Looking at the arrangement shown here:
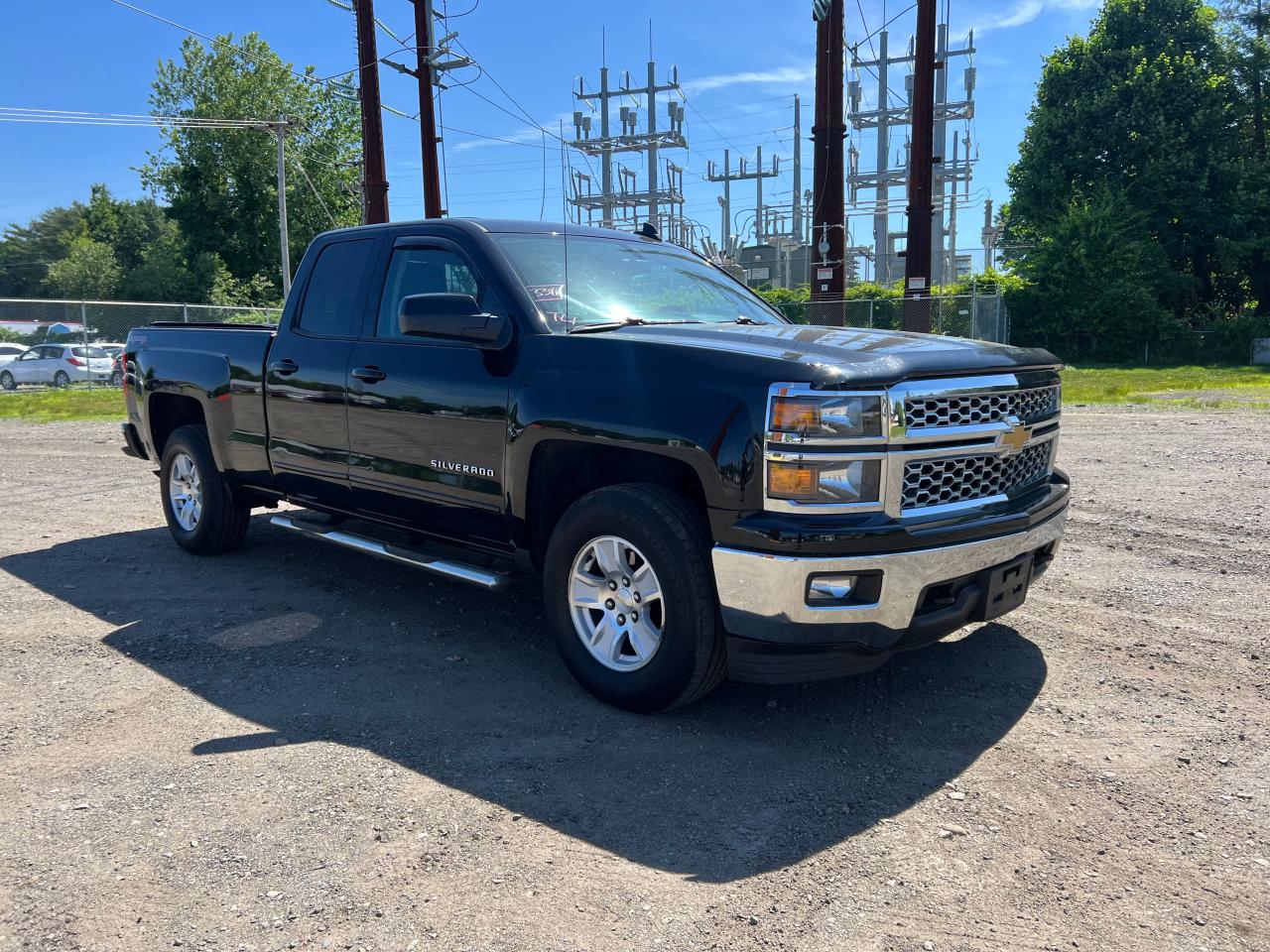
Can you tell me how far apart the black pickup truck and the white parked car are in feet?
84.1

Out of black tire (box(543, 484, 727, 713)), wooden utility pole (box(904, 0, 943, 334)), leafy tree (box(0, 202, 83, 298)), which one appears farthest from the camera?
leafy tree (box(0, 202, 83, 298))

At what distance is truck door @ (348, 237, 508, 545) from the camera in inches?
172

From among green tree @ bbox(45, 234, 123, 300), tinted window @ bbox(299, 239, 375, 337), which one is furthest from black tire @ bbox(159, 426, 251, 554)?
green tree @ bbox(45, 234, 123, 300)

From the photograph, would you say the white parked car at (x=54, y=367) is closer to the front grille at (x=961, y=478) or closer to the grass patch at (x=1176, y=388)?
the grass patch at (x=1176, y=388)

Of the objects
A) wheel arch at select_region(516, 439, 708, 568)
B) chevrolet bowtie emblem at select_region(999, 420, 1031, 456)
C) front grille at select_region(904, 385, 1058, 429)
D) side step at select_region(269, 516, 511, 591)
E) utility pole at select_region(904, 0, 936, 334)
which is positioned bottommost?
side step at select_region(269, 516, 511, 591)

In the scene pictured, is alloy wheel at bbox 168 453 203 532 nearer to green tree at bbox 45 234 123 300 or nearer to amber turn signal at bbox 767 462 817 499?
amber turn signal at bbox 767 462 817 499

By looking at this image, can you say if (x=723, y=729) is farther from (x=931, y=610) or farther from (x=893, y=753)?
(x=931, y=610)

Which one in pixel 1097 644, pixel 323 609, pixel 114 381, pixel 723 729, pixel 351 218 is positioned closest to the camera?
pixel 723 729

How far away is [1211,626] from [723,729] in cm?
265

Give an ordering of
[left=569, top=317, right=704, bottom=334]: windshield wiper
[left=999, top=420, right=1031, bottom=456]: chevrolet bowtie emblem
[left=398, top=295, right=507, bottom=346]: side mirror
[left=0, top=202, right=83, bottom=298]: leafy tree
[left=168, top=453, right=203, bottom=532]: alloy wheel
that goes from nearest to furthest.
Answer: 1. [left=999, top=420, right=1031, bottom=456]: chevrolet bowtie emblem
2. [left=398, top=295, right=507, bottom=346]: side mirror
3. [left=569, top=317, right=704, bottom=334]: windshield wiper
4. [left=168, top=453, right=203, bottom=532]: alloy wheel
5. [left=0, top=202, right=83, bottom=298]: leafy tree

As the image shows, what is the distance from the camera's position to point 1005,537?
365 centimetres

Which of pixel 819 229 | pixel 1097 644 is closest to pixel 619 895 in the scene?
pixel 1097 644

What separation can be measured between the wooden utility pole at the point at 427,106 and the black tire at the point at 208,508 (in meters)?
14.7

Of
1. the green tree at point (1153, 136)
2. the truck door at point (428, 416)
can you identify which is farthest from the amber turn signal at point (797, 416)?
the green tree at point (1153, 136)
